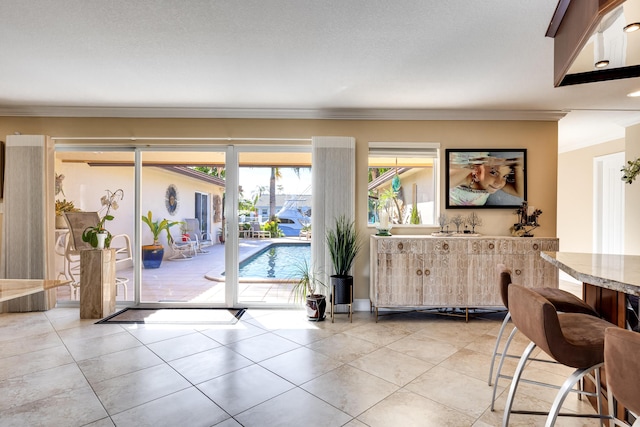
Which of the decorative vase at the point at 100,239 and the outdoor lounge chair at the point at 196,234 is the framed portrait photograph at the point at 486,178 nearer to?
the outdoor lounge chair at the point at 196,234

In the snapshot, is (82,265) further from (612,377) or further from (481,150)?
(481,150)

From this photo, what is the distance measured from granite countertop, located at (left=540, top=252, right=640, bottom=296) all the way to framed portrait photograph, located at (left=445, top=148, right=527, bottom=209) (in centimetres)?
211

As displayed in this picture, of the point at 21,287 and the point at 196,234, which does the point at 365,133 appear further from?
the point at 21,287

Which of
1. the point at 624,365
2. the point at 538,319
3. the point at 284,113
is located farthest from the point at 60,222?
the point at 624,365

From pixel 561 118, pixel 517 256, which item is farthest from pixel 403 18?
pixel 561 118

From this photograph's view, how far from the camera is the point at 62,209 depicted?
4.44 metres

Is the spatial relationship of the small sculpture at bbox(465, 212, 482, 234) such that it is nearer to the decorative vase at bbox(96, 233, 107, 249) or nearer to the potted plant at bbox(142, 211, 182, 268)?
the potted plant at bbox(142, 211, 182, 268)

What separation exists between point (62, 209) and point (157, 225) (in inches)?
50.4

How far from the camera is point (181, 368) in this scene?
2670 mm

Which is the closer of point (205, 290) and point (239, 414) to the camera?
point (239, 414)

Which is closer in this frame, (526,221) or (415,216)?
(526,221)

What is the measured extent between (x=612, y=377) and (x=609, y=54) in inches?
63.4

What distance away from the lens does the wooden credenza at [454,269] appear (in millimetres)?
3779

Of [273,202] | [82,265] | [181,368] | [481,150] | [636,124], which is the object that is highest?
[636,124]
